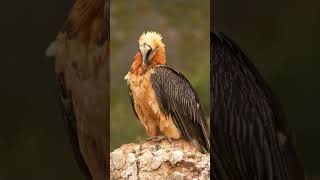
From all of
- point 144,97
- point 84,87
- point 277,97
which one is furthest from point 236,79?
point 84,87

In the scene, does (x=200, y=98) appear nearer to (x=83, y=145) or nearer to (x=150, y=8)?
(x=150, y=8)

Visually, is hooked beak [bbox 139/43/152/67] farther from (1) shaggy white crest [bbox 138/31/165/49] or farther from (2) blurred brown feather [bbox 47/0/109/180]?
(2) blurred brown feather [bbox 47/0/109/180]

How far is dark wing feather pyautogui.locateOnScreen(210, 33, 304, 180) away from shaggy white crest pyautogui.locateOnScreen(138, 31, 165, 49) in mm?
279

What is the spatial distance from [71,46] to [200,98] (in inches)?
32.9

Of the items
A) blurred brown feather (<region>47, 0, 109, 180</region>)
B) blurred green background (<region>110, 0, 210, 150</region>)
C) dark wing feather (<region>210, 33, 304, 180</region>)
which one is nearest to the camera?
blurred green background (<region>110, 0, 210, 150</region>)

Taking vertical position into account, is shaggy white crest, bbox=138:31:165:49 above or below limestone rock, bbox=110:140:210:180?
above

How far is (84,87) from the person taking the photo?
4.14 m

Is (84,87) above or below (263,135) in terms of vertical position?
above

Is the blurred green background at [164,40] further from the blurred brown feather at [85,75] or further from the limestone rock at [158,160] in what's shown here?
the blurred brown feather at [85,75]

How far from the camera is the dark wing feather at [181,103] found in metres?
3.76

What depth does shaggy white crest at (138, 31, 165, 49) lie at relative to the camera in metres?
3.77

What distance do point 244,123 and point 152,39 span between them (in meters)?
0.67

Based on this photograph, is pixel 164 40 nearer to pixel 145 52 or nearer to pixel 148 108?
pixel 145 52

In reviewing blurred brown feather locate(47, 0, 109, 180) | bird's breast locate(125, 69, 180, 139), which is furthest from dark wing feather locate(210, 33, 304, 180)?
blurred brown feather locate(47, 0, 109, 180)
